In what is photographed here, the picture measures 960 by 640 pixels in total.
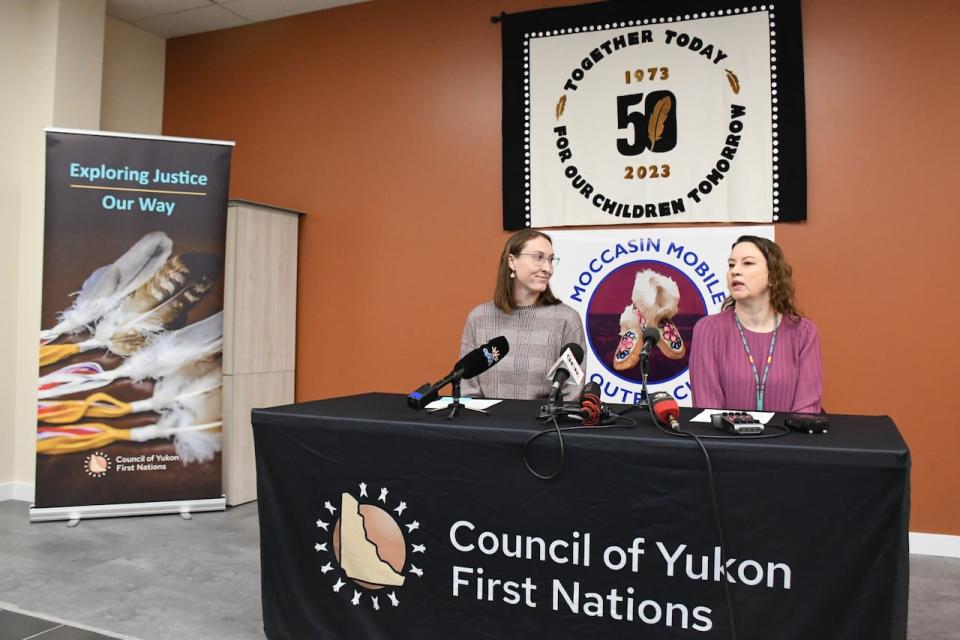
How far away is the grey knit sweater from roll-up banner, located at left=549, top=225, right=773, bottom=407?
1.15 meters

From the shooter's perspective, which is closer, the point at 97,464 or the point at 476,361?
the point at 476,361

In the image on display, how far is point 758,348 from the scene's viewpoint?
225cm

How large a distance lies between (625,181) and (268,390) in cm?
239

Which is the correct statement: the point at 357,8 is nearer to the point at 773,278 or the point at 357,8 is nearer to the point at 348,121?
the point at 348,121

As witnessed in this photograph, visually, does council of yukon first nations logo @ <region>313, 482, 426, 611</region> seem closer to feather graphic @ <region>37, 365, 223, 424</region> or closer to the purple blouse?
the purple blouse

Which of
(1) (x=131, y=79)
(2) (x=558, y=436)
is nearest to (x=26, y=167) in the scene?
(1) (x=131, y=79)

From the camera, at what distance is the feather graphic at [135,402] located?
3613mm

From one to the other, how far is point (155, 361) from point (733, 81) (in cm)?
327

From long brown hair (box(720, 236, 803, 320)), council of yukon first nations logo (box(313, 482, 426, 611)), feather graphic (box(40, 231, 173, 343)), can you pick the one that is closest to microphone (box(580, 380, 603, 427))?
council of yukon first nations logo (box(313, 482, 426, 611))

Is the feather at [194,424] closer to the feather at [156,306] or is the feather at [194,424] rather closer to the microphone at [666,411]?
the feather at [156,306]

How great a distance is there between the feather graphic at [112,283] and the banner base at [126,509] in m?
0.87

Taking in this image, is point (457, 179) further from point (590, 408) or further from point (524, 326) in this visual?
point (590, 408)

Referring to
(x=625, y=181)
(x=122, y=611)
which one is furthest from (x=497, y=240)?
(x=122, y=611)

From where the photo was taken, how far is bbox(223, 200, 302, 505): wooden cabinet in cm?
397
